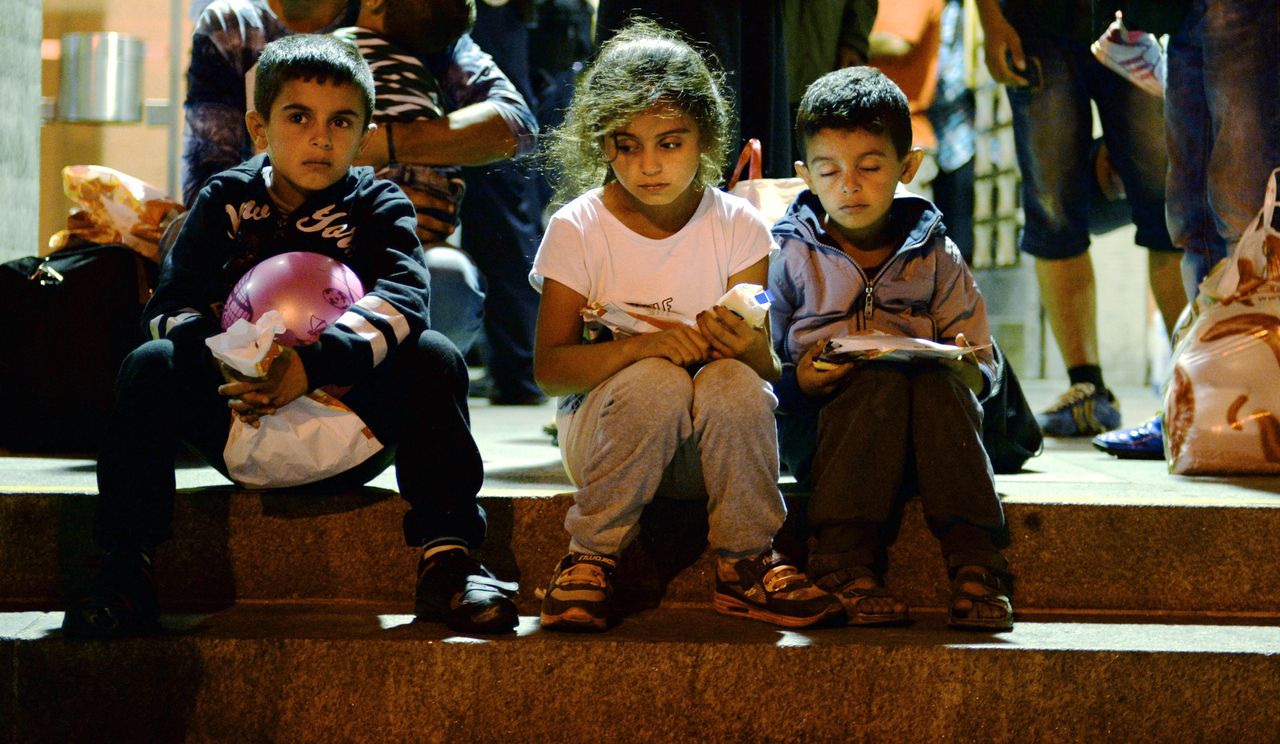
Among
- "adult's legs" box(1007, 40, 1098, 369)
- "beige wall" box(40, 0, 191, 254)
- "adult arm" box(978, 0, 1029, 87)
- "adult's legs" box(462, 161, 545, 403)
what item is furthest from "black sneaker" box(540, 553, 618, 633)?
"beige wall" box(40, 0, 191, 254)

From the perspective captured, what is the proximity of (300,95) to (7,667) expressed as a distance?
3.91ft

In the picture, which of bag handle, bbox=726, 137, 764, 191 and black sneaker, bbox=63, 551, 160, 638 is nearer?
black sneaker, bbox=63, 551, 160, 638

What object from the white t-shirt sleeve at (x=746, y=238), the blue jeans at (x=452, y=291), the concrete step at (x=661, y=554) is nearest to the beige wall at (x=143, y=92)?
the blue jeans at (x=452, y=291)

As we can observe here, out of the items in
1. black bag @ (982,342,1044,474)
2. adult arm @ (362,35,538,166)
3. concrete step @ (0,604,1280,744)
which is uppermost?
adult arm @ (362,35,538,166)

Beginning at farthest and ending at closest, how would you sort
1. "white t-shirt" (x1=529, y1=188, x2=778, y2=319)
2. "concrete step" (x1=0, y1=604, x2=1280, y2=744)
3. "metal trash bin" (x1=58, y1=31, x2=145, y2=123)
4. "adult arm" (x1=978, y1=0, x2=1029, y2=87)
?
"metal trash bin" (x1=58, y1=31, x2=145, y2=123) → "adult arm" (x1=978, y1=0, x2=1029, y2=87) → "white t-shirt" (x1=529, y1=188, x2=778, y2=319) → "concrete step" (x1=0, y1=604, x2=1280, y2=744)

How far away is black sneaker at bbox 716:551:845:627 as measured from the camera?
2295mm

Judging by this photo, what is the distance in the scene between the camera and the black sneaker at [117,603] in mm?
2193

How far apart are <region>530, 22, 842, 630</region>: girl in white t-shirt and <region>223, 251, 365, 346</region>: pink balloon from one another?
0.39 m

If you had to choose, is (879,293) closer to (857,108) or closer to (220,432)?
(857,108)

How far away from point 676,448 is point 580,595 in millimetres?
331

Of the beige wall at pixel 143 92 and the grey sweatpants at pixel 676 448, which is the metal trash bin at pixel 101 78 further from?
the grey sweatpants at pixel 676 448

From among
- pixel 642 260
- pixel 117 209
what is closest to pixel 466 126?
pixel 117 209

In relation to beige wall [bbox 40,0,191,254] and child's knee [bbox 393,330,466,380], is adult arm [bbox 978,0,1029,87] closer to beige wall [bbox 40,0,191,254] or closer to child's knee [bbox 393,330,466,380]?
child's knee [bbox 393,330,466,380]

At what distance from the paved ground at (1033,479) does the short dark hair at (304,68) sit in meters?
0.85
